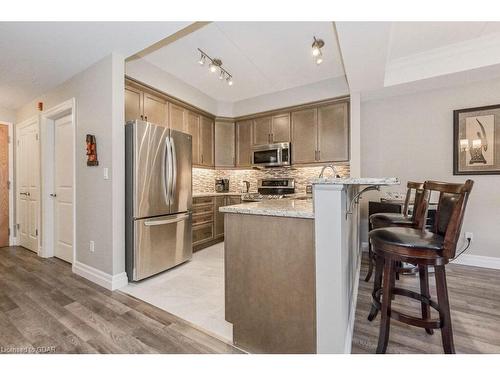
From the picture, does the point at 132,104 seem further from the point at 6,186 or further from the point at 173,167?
the point at 6,186

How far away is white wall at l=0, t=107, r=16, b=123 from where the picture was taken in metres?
4.12

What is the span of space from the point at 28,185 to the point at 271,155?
4.18 m

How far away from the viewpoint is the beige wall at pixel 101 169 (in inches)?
96.2

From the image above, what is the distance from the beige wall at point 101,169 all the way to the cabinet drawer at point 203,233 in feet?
4.38

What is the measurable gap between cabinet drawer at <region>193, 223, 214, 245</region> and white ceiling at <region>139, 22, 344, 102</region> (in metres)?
2.45

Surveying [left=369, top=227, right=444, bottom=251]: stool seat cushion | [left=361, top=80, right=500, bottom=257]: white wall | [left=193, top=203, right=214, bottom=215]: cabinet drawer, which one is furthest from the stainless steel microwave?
[left=369, top=227, right=444, bottom=251]: stool seat cushion

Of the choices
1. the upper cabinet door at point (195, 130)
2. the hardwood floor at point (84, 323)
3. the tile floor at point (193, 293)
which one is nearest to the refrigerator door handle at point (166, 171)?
the tile floor at point (193, 293)

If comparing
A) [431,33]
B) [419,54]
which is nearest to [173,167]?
[431,33]

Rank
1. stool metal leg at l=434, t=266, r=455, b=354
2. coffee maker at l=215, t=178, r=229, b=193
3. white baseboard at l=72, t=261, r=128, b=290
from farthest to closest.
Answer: coffee maker at l=215, t=178, r=229, b=193 < white baseboard at l=72, t=261, r=128, b=290 < stool metal leg at l=434, t=266, r=455, b=354

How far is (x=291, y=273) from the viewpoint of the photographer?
1343mm

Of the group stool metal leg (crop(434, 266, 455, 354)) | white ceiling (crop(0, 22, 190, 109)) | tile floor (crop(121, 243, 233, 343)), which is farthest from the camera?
white ceiling (crop(0, 22, 190, 109))

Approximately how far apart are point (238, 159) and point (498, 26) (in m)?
3.84

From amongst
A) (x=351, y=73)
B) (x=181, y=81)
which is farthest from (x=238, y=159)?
(x=351, y=73)

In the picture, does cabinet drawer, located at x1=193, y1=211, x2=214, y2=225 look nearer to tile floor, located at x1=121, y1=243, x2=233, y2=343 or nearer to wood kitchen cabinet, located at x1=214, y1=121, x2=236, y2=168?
tile floor, located at x1=121, y1=243, x2=233, y2=343
